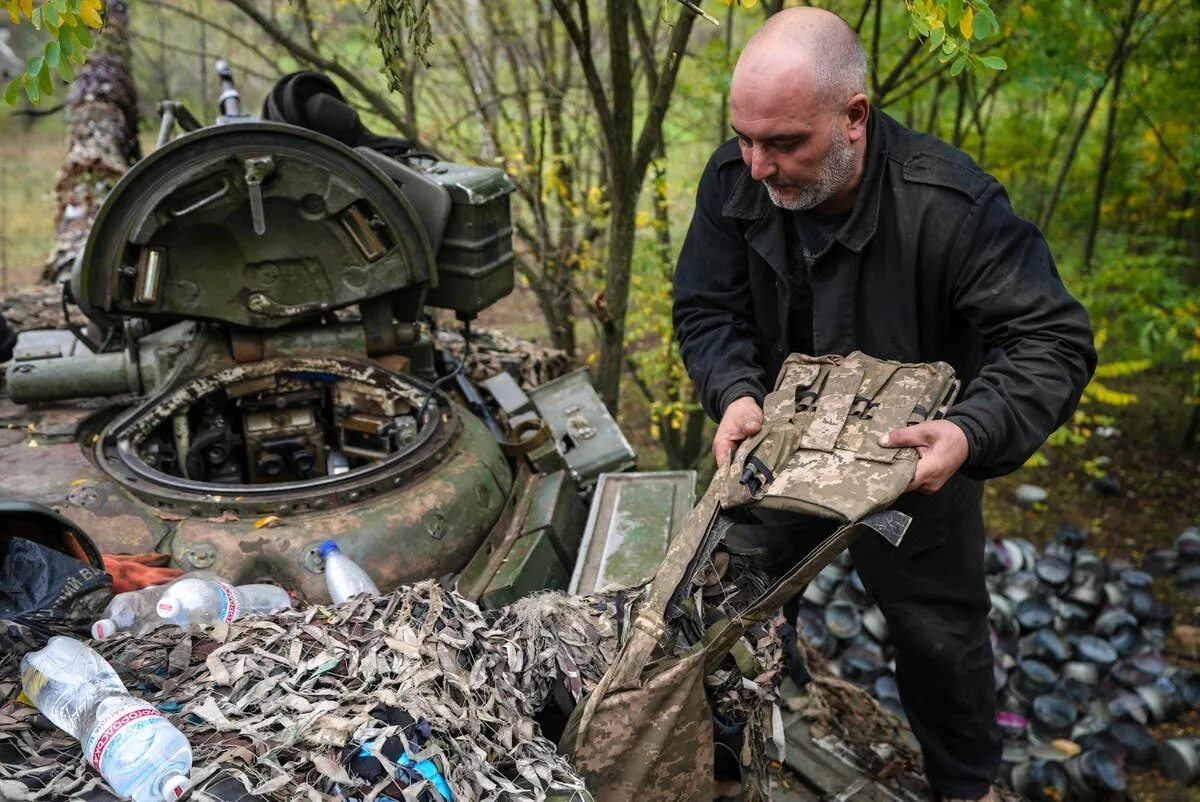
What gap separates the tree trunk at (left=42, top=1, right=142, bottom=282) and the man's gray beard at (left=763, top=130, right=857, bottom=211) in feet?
22.1

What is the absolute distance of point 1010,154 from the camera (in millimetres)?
8875

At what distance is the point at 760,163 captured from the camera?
2.97 meters

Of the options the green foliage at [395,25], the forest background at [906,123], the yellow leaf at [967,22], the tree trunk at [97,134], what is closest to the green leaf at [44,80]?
the green foliage at [395,25]

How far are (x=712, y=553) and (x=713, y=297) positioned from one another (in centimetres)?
98

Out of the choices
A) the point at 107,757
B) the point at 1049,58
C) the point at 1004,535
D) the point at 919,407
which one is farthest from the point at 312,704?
the point at 1004,535

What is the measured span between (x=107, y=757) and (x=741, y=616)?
1.58m

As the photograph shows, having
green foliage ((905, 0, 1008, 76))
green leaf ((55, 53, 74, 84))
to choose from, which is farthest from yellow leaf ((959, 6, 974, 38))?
green leaf ((55, 53, 74, 84))

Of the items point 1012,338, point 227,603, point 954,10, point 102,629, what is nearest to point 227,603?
point 227,603

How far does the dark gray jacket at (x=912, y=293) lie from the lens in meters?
2.80

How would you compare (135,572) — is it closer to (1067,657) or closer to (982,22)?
(982,22)

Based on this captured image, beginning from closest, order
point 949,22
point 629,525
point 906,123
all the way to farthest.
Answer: point 949,22 → point 629,525 → point 906,123

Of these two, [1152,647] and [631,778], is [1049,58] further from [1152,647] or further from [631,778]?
[631,778]

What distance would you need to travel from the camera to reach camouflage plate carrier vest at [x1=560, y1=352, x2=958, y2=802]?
8.82 ft

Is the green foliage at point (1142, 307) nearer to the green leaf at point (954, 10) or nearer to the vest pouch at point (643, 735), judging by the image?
the green leaf at point (954, 10)
